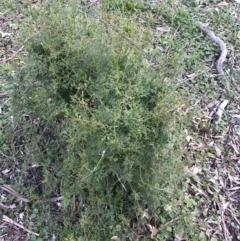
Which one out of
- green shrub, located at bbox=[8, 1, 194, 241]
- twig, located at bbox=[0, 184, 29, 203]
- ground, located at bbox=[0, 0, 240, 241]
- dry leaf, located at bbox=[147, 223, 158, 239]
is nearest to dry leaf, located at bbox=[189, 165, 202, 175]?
ground, located at bbox=[0, 0, 240, 241]

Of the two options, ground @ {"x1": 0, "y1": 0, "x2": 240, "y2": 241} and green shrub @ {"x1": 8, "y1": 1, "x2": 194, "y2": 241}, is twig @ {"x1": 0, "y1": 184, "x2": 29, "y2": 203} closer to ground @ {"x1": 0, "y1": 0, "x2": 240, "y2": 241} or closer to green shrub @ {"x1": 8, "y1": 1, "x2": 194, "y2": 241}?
ground @ {"x1": 0, "y1": 0, "x2": 240, "y2": 241}

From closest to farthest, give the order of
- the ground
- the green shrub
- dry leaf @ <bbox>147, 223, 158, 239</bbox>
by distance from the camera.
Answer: the green shrub < dry leaf @ <bbox>147, 223, 158, 239</bbox> < the ground

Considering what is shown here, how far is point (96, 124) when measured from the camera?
2.17 meters

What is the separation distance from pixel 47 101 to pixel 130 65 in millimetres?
560

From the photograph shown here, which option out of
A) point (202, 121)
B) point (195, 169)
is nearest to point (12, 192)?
point (195, 169)

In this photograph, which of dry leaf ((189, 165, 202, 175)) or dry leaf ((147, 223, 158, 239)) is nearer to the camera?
dry leaf ((147, 223, 158, 239))

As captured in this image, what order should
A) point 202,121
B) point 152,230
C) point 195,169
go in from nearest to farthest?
1. point 152,230
2. point 195,169
3. point 202,121

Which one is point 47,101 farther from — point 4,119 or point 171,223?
point 171,223

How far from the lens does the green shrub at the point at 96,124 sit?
2268mm

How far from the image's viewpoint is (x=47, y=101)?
2.62m

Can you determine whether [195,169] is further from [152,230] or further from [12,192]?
[12,192]

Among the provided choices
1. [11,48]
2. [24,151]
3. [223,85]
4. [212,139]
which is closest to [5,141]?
[24,151]

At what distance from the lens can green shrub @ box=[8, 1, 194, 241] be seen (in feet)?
7.44

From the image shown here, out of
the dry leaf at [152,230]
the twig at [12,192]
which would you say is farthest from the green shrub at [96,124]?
the twig at [12,192]
